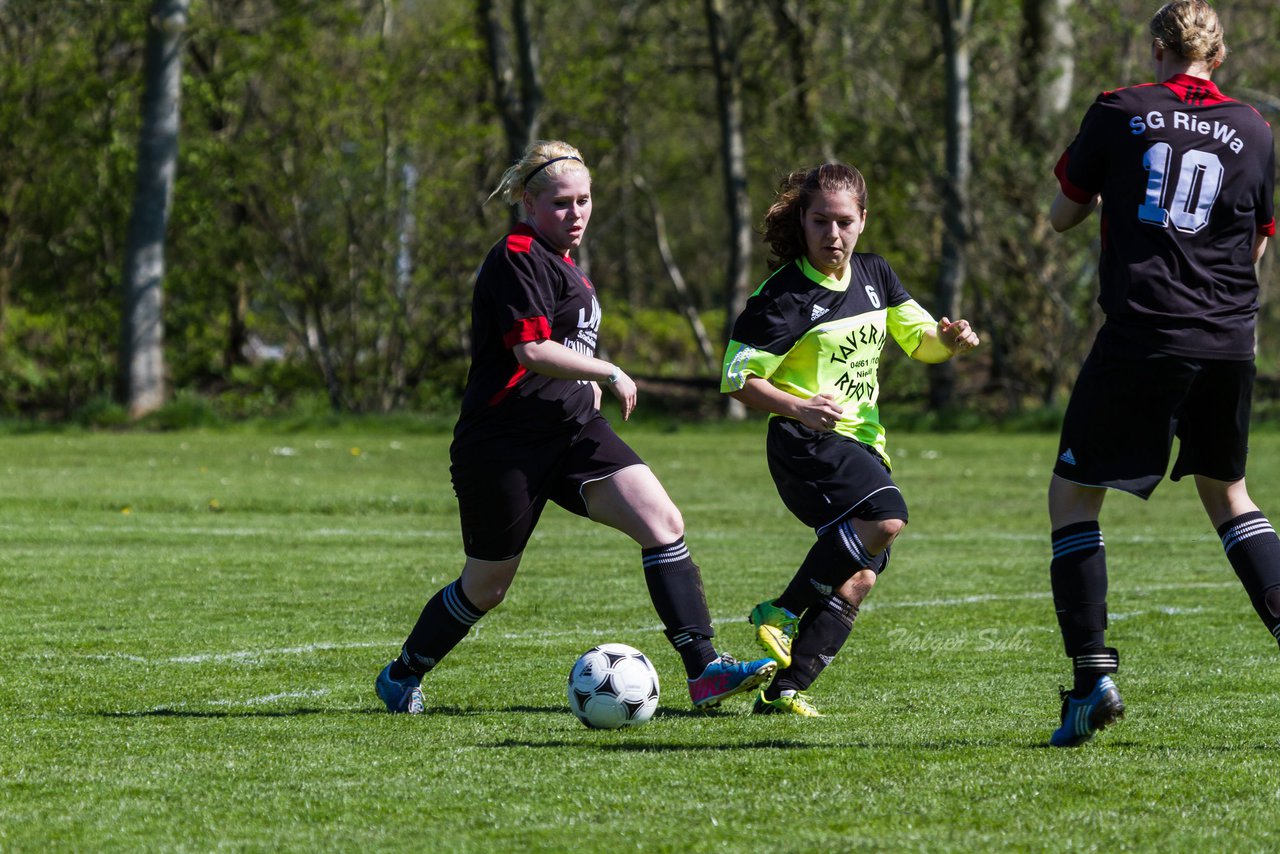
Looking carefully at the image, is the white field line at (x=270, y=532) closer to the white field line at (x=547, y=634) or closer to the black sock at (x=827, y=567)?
the white field line at (x=547, y=634)

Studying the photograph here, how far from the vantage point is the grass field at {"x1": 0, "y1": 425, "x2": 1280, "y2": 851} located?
3812 mm

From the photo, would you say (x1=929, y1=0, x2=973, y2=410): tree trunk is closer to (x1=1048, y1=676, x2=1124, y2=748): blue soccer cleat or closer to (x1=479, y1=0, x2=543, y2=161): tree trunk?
(x1=479, y1=0, x2=543, y2=161): tree trunk

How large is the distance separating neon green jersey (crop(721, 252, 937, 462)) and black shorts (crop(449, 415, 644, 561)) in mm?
484

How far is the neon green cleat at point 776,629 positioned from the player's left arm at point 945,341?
3.20ft

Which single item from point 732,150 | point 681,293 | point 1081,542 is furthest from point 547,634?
point 681,293

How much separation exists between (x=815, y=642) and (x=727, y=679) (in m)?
0.45

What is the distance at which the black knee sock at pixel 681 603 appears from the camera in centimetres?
536

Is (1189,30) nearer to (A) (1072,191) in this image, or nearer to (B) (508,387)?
(A) (1072,191)

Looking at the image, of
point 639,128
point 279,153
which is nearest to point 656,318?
point 639,128

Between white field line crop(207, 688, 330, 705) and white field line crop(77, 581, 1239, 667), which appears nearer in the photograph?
white field line crop(207, 688, 330, 705)

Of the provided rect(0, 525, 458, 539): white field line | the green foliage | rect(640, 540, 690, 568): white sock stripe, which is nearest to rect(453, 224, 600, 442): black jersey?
rect(640, 540, 690, 568): white sock stripe

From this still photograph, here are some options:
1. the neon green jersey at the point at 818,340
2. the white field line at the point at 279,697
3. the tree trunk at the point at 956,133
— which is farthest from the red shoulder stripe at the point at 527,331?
the tree trunk at the point at 956,133

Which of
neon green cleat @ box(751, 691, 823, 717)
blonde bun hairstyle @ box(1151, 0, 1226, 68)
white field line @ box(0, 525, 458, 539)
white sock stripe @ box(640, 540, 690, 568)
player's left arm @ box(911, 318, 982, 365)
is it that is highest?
blonde bun hairstyle @ box(1151, 0, 1226, 68)

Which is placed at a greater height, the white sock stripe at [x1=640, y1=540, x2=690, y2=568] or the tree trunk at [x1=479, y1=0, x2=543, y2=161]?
the tree trunk at [x1=479, y1=0, x2=543, y2=161]
